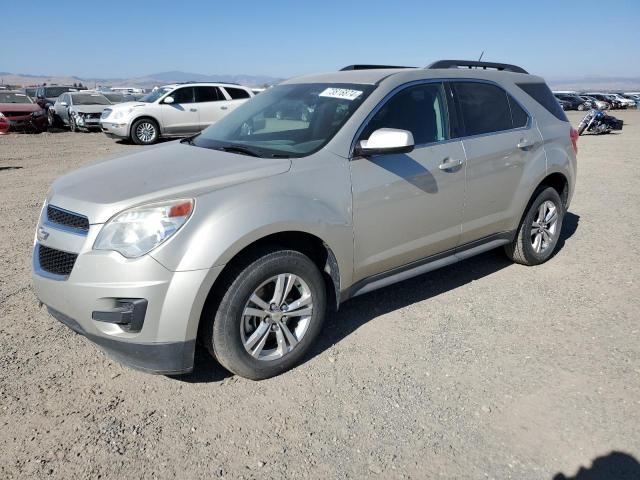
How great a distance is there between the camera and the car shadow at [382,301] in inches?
130

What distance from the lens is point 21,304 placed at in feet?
13.1

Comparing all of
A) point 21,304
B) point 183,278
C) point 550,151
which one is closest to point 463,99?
point 550,151

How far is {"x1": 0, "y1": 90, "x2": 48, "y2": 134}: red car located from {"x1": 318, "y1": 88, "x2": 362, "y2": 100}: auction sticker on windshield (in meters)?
17.2

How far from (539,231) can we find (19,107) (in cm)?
1843

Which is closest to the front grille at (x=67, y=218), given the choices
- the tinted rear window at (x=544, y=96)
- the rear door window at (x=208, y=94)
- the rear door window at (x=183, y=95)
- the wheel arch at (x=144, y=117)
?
the tinted rear window at (x=544, y=96)

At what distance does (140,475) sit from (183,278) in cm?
92

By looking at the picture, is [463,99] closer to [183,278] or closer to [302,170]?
[302,170]

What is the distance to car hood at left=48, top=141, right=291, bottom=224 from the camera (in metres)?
2.76

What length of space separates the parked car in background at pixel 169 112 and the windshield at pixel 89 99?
492cm

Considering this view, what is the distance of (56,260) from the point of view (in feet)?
9.36

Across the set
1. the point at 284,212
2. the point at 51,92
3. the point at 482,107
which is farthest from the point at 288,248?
the point at 51,92

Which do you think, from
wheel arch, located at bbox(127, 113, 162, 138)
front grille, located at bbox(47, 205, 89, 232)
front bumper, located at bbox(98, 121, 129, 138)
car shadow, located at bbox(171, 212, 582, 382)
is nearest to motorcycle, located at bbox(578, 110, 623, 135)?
wheel arch, located at bbox(127, 113, 162, 138)

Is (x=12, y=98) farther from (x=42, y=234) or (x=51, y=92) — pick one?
(x=42, y=234)

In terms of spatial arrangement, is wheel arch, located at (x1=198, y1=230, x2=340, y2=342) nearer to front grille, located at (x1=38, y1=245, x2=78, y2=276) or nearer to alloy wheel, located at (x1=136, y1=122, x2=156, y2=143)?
front grille, located at (x1=38, y1=245, x2=78, y2=276)
